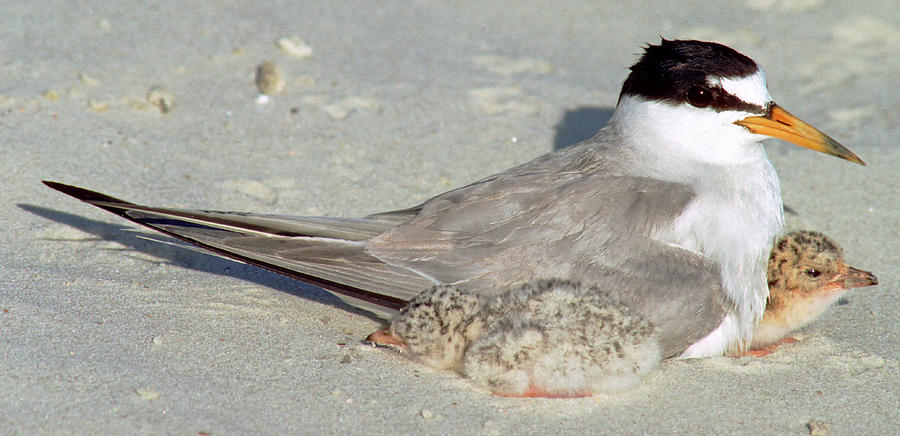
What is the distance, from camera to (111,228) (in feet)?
14.3

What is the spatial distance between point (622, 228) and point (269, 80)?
2.95 metres

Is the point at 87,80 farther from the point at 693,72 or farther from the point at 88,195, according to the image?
the point at 693,72

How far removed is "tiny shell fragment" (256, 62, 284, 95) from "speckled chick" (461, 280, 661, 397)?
9.63 ft

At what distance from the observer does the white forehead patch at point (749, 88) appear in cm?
373

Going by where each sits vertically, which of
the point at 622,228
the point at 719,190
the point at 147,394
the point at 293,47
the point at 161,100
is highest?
the point at 293,47

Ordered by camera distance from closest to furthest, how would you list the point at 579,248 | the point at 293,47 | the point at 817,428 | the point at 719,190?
the point at 817,428
the point at 579,248
the point at 719,190
the point at 293,47

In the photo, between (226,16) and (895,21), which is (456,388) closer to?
(226,16)

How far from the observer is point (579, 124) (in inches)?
223

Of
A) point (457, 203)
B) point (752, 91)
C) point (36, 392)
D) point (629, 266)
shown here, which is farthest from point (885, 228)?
point (36, 392)

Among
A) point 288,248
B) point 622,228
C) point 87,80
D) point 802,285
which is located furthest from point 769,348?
point 87,80

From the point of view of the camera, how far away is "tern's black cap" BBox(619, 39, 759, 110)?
3.75 meters

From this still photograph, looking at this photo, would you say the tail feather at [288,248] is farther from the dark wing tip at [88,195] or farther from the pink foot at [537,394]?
the pink foot at [537,394]

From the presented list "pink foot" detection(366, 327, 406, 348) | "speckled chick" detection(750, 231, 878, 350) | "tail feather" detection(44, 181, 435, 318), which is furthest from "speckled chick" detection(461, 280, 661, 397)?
"speckled chick" detection(750, 231, 878, 350)

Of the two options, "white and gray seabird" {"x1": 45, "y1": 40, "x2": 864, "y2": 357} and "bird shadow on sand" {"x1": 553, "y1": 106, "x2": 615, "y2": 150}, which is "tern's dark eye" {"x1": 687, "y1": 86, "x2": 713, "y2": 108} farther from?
"bird shadow on sand" {"x1": 553, "y1": 106, "x2": 615, "y2": 150}
